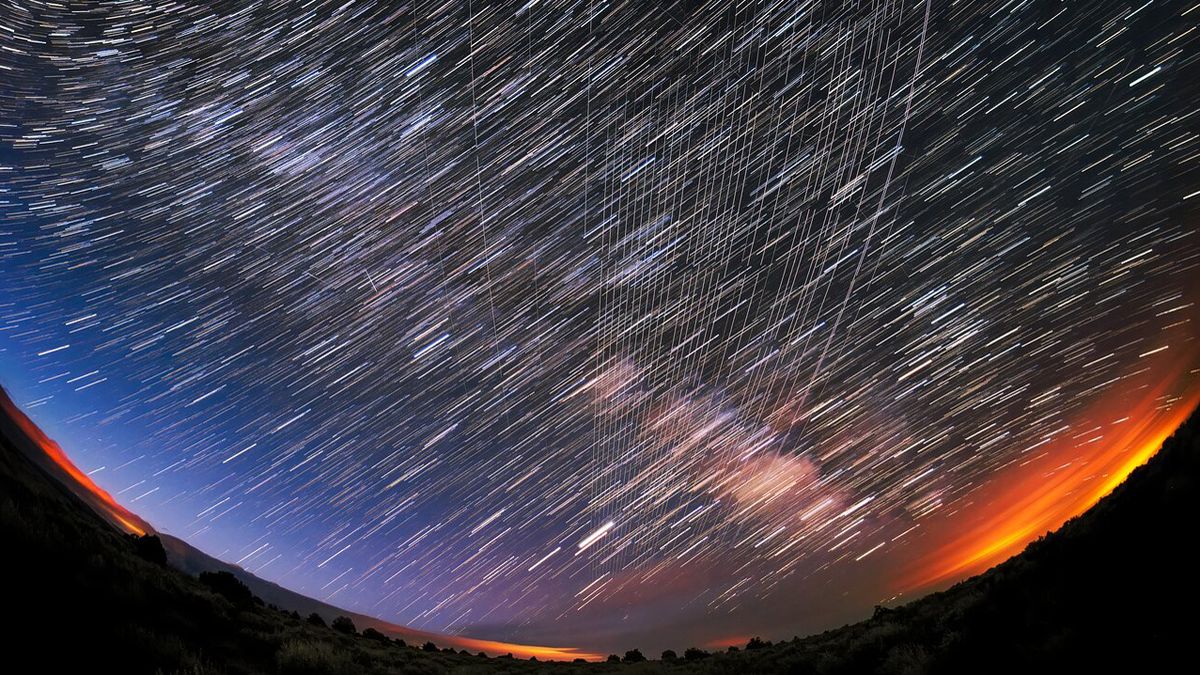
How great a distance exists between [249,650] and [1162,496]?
1164 cm

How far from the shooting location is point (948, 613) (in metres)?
7.66

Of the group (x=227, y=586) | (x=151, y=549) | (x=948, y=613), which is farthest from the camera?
(x=227, y=586)

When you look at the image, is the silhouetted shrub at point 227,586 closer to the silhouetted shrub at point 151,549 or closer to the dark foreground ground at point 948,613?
the silhouetted shrub at point 151,549

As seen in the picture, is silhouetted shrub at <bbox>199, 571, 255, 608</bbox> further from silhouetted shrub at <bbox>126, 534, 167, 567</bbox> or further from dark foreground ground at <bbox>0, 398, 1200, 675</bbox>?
dark foreground ground at <bbox>0, 398, 1200, 675</bbox>

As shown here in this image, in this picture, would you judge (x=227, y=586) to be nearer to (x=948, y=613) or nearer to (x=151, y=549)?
(x=151, y=549)

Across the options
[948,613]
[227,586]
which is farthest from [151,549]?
[948,613]

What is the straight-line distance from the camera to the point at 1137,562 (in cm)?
469

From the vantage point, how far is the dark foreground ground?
385cm

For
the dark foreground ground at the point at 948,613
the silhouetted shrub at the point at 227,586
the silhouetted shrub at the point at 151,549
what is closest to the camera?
the dark foreground ground at the point at 948,613

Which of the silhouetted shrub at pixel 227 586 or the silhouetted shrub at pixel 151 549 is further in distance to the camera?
the silhouetted shrub at pixel 227 586

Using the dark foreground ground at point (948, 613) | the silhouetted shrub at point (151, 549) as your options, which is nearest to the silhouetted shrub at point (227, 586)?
the silhouetted shrub at point (151, 549)

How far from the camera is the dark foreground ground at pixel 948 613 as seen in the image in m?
3.85

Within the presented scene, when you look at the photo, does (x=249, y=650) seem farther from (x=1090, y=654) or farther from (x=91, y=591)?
(x=1090, y=654)

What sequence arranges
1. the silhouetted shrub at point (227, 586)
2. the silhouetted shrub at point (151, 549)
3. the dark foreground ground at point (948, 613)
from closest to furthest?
1. the dark foreground ground at point (948, 613)
2. the silhouetted shrub at point (151, 549)
3. the silhouetted shrub at point (227, 586)
